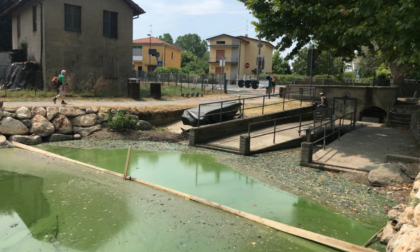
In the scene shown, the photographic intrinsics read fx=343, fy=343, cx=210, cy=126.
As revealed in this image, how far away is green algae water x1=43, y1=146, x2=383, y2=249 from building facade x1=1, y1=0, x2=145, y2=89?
1104 centimetres

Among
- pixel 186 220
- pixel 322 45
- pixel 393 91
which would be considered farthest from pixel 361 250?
pixel 393 91

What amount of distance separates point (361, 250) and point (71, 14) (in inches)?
863

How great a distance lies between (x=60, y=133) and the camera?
13664 millimetres

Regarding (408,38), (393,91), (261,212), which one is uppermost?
(408,38)

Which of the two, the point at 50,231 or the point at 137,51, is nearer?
the point at 50,231

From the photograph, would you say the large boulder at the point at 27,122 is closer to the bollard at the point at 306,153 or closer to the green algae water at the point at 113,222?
the green algae water at the point at 113,222

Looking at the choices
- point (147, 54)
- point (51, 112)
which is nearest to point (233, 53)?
point (147, 54)

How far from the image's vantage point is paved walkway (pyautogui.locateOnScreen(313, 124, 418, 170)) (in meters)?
9.85

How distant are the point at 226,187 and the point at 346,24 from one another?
6.05 metres

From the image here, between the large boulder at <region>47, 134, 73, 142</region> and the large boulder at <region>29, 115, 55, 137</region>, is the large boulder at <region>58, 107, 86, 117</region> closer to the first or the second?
the large boulder at <region>29, 115, 55, 137</region>

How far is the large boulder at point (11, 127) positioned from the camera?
12.6 m

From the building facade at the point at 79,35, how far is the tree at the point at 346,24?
1251cm

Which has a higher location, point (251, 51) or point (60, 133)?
point (251, 51)

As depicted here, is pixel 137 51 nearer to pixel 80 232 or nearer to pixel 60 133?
pixel 60 133
